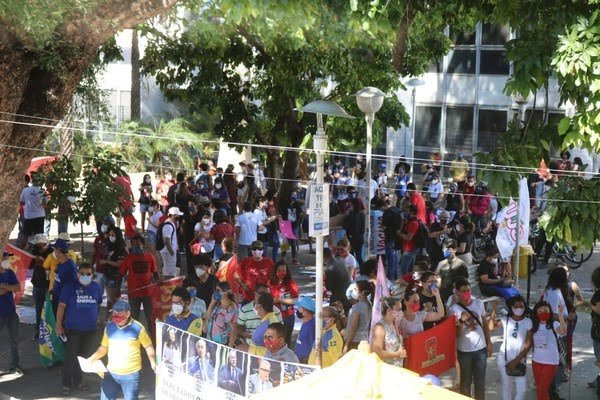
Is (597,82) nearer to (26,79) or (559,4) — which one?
(559,4)

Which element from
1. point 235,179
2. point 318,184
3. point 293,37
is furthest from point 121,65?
point 318,184

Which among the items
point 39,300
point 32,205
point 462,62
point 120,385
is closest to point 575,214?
point 120,385

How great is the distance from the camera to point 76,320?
40.7 ft

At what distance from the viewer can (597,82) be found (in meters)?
9.31

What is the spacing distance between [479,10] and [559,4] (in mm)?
1654

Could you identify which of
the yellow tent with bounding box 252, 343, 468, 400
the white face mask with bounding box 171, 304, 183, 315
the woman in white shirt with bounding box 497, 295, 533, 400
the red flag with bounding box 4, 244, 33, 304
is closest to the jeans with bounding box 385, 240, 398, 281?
the red flag with bounding box 4, 244, 33, 304

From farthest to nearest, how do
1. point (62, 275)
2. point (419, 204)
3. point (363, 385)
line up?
1. point (419, 204)
2. point (62, 275)
3. point (363, 385)

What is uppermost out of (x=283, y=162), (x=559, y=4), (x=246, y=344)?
(x=559, y=4)

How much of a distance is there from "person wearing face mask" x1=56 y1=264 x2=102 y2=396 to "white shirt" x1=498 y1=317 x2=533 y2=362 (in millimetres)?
4676

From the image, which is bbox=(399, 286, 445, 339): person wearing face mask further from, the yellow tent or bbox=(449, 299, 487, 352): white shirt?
the yellow tent

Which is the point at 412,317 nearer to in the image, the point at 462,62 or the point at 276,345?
the point at 276,345

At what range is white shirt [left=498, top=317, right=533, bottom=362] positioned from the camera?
1166cm

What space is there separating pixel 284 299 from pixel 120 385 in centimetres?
268

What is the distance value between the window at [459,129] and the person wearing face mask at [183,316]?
72.0 ft
